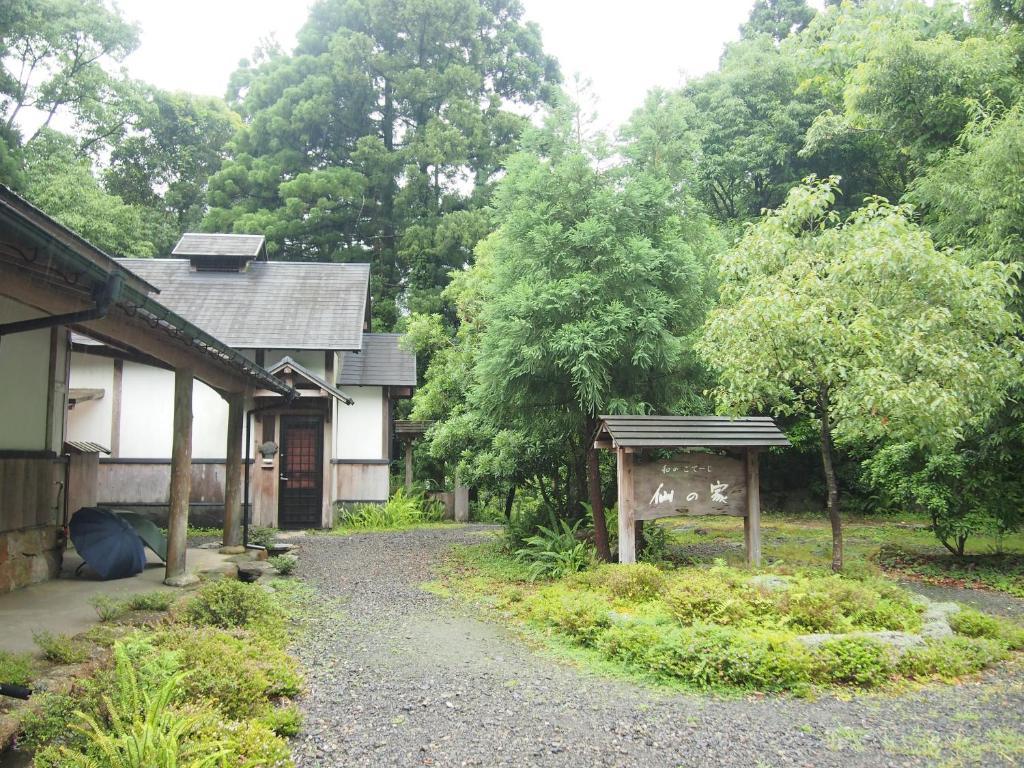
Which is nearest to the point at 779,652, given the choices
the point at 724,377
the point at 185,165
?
the point at 724,377

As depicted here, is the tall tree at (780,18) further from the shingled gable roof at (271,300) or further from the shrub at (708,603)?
the shrub at (708,603)

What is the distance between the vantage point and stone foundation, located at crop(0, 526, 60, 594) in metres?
7.57

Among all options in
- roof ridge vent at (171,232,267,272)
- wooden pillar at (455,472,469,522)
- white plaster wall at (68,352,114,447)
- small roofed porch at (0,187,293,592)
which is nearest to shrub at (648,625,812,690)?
small roofed porch at (0,187,293,592)

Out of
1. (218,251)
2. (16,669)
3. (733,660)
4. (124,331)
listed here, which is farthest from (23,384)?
(218,251)

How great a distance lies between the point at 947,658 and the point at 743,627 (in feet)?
4.97

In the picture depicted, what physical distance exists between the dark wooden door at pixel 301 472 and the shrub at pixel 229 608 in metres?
Answer: 9.74

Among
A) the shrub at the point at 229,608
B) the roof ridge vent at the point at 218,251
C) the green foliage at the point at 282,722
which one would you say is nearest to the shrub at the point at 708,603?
the green foliage at the point at 282,722

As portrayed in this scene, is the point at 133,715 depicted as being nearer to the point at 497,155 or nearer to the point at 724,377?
the point at 724,377

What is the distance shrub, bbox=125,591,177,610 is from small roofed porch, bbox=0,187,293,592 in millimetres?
1259

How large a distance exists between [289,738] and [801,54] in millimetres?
22669

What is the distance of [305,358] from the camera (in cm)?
1695

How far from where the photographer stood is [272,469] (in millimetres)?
16375

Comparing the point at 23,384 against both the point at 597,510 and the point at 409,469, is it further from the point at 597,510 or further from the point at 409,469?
the point at 409,469

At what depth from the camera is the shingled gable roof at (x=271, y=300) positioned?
665 inches
